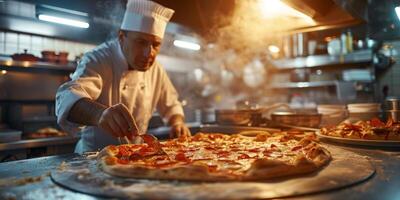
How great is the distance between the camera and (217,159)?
1.84 m

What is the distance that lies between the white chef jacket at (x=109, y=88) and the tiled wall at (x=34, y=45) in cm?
235

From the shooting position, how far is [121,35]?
3.04 metres

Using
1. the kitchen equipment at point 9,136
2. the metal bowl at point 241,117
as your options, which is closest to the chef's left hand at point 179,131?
the metal bowl at point 241,117

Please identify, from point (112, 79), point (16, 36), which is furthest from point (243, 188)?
point (16, 36)

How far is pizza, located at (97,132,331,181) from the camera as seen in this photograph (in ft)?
4.45

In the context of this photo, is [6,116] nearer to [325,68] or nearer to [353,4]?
[353,4]

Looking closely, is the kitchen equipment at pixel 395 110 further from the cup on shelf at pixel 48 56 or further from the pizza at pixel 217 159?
the cup on shelf at pixel 48 56

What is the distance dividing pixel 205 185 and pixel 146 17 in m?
2.02

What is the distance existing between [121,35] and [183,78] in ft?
14.5

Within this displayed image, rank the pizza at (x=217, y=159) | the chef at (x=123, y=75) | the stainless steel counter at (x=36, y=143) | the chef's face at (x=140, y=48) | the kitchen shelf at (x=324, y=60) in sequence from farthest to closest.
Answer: the kitchen shelf at (x=324, y=60), the stainless steel counter at (x=36, y=143), the chef's face at (x=140, y=48), the chef at (x=123, y=75), the pizza at (x=217, y=159)

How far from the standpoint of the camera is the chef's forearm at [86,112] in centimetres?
217

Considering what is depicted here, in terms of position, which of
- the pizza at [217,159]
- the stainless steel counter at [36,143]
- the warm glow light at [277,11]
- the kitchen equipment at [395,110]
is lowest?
the stainless steel counter at [36,143]

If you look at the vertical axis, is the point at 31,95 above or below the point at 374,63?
below

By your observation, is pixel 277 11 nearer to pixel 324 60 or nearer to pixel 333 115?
pixel 333 115
